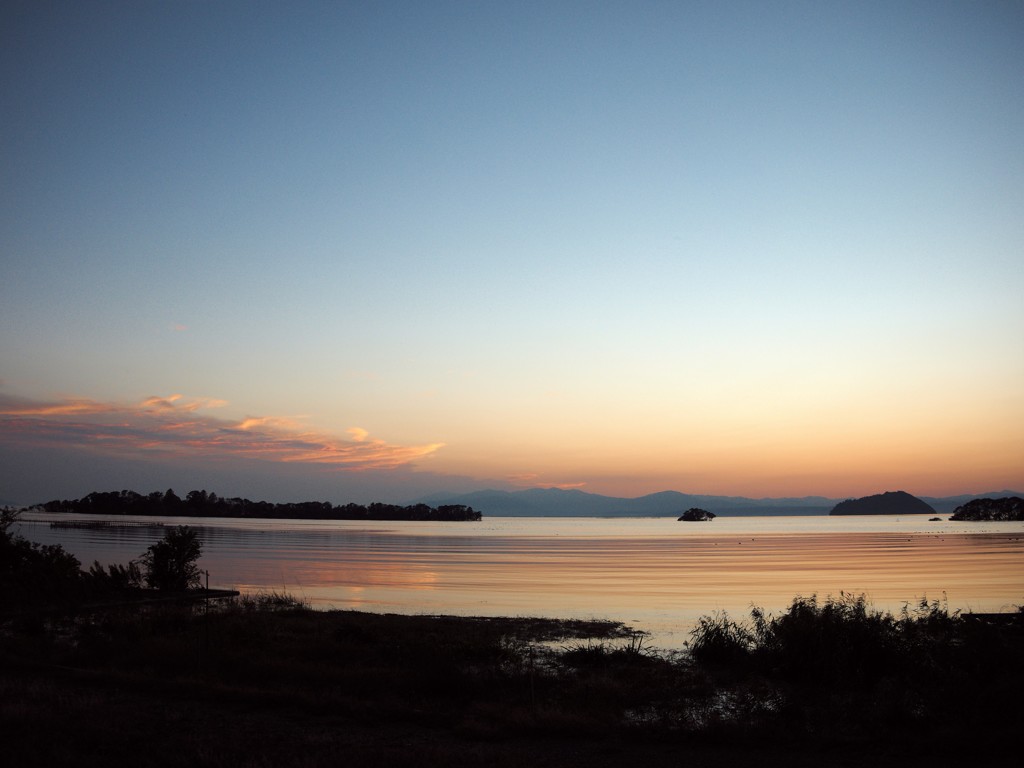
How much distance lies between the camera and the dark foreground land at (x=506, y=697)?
37.6ft

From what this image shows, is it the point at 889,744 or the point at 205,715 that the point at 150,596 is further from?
the point at 889,744

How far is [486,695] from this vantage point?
15.5 meters

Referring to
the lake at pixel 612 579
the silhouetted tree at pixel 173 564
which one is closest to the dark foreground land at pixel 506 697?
the lake at pixel 612 579

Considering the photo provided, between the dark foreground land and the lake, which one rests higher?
the dark foreground land

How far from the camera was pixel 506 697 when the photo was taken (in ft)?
50.7

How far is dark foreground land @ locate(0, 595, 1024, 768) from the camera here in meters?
11.4

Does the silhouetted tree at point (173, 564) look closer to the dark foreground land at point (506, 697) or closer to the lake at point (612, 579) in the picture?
the lake at point (612, 579)

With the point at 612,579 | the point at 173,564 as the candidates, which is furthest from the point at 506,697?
the point at 612,579

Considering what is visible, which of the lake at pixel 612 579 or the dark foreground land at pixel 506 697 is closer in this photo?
the dark foreground land at pixel 506 697

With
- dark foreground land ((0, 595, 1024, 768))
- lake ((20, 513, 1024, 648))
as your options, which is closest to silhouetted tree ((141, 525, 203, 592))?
lake ((20, 513, 1024, 648))

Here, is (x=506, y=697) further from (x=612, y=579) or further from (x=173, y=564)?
(x=612, y=579)

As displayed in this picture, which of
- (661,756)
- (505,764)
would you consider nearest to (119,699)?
(505,764)

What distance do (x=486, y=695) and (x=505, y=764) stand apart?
16.2ft

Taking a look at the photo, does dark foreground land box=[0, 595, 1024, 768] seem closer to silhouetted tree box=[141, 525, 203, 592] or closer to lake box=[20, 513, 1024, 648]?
lake box=[20, 513, 1024, 648]
